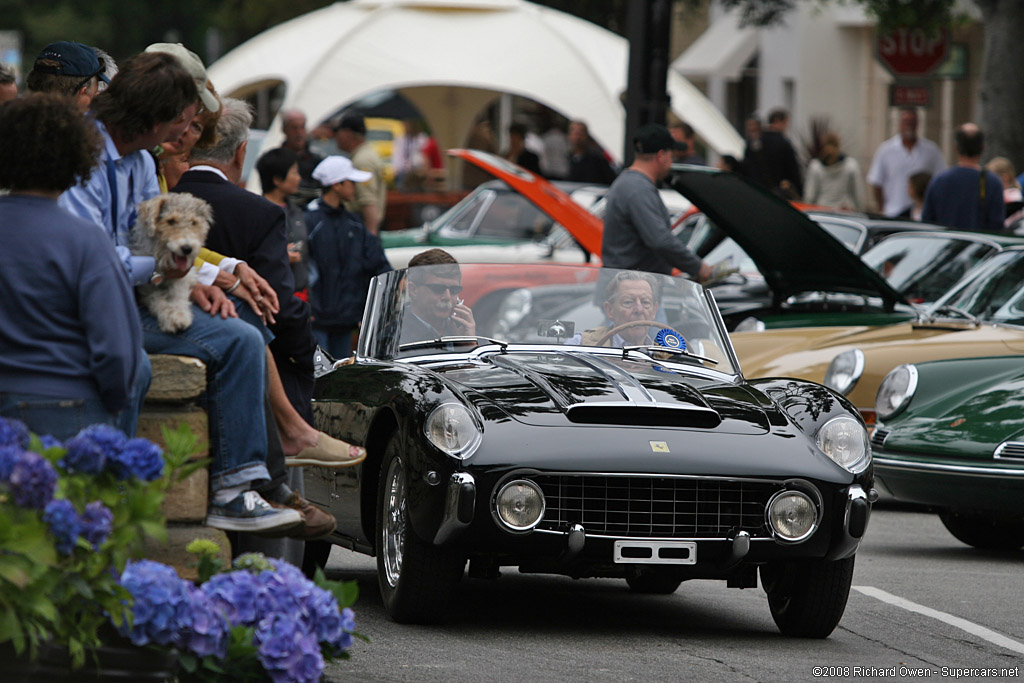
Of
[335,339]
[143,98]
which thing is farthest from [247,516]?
[335,339]

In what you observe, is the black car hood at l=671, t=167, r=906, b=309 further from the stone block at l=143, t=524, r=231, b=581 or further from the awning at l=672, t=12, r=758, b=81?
the awning at l=672, t=12, r=758, b=81

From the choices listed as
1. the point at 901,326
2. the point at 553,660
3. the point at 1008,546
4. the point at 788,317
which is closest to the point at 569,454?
the point at 553,660

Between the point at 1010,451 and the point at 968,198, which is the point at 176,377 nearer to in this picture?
the point at 1010,451

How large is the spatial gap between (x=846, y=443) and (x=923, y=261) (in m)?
6.44

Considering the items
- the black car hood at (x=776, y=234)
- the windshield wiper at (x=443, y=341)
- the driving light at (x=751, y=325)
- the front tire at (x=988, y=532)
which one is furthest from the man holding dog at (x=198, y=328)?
the driving light at (x=751, y=325)

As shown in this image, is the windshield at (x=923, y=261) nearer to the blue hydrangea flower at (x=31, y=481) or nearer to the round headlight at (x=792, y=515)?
the round headlight at (x=792, y=515)

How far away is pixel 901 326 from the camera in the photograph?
1148 centimetres

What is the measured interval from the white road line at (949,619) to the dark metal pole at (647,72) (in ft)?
28.3

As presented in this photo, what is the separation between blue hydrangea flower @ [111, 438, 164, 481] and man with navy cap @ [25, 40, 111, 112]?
207 cm

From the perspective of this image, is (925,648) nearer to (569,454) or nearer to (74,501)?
(569,454)

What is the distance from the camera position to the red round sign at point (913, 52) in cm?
1905

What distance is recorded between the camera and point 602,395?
7.02 meters

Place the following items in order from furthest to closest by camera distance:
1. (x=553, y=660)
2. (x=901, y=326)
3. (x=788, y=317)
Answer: (x=788, y=317)
(x=901, y=326)
(x=553, y=660)

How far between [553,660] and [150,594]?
94.3 inches
